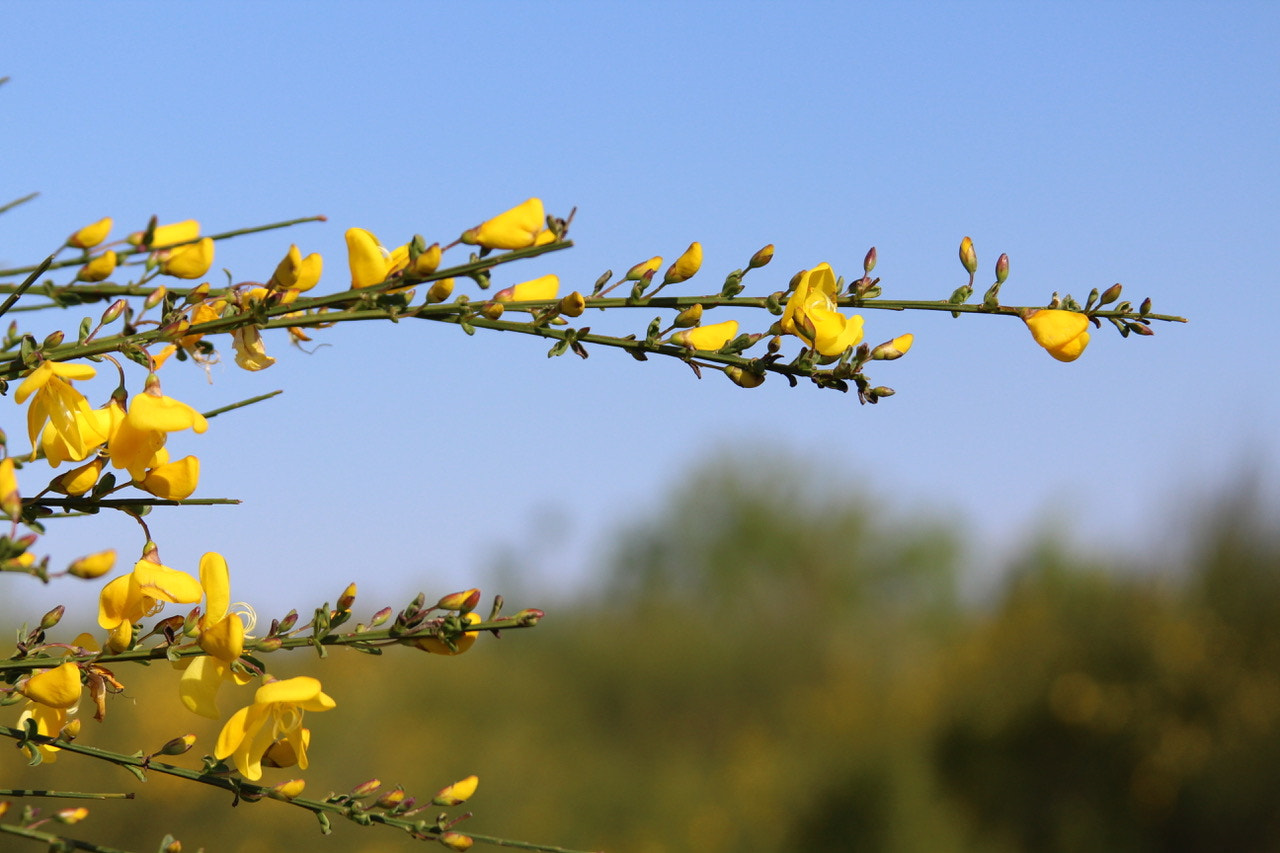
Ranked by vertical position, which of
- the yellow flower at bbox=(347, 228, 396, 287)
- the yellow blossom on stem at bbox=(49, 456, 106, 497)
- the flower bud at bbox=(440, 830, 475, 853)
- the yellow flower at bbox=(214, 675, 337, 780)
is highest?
the yellow flower at bbox=(347, 228, 396, 287)

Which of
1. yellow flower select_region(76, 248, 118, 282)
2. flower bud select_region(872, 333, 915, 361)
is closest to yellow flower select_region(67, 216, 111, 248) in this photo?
yellow flower select_region(76, 248, 118, 282)

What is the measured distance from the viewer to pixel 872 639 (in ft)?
34.0

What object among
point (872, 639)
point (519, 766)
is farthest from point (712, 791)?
point (872, 639)

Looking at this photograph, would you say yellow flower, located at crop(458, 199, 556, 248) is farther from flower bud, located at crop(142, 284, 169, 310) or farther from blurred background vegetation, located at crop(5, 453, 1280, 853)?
blurred background vegetation, located at crop(5, 453, 1280, 853)

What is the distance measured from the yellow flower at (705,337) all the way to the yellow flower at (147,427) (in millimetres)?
391

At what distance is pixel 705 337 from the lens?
0.96m

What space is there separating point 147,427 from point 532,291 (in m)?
0.32

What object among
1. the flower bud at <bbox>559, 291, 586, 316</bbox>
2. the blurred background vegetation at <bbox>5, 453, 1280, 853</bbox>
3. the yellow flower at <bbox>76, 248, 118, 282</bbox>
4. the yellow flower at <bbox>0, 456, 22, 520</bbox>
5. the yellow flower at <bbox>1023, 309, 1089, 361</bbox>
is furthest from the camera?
the blurred background vegetation at <bbox>5, 453, 1280, 853</bbox>

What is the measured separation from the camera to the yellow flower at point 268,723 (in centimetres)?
84

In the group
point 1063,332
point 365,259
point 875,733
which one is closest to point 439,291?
point 365,259

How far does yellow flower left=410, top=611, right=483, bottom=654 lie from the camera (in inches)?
33.1

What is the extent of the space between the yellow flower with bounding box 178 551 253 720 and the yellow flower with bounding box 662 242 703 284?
17.3 inches

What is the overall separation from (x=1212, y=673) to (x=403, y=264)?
6.20 meters

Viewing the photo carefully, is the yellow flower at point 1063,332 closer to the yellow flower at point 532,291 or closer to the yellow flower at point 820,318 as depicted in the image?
the yellow flower at point 820,318
